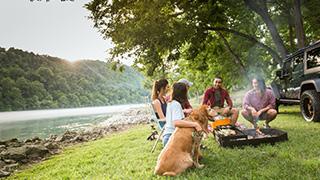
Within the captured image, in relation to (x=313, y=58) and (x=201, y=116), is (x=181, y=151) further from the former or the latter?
(x=313, y=58)

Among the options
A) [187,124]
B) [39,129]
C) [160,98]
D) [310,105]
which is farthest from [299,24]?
[39,129]

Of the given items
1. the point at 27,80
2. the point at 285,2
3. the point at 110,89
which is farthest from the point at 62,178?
the point at 110,89

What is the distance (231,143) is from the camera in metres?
6.88

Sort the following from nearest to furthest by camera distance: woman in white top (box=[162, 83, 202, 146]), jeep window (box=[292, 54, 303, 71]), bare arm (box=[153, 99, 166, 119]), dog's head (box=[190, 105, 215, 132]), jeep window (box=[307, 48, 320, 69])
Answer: dog's head (box=[190, 105, 215, 132]) < woman in white top (box=[162, 83, 202, 146]) < bare arm (box=[153, 99, 166, 119]) < jeep window (box=[307, 48, 320, 69]) < jeep window (box=[292, 54, 303, 71])

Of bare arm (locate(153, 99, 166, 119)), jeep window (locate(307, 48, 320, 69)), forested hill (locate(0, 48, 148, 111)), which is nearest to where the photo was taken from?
bare arm (locate(153, 99, 166, 119))

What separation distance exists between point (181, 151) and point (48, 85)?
4339 inches

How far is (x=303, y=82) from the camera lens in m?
10.4

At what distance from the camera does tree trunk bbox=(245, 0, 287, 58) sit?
16.8 metres

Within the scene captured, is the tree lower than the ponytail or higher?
higher

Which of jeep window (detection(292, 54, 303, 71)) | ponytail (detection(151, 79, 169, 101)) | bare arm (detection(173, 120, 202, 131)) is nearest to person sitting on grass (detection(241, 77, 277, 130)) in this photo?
ponytail (detection(151, 79, 169, 101))

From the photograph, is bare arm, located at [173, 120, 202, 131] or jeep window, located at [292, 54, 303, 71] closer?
bare arm, located at [173, 120, 202, 131]

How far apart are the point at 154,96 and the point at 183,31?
920cm

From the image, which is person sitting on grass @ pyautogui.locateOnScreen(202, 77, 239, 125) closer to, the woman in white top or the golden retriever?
the woman in white top

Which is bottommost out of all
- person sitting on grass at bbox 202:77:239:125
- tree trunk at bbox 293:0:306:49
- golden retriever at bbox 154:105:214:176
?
golden retriever at bbox 154:105:214:176
